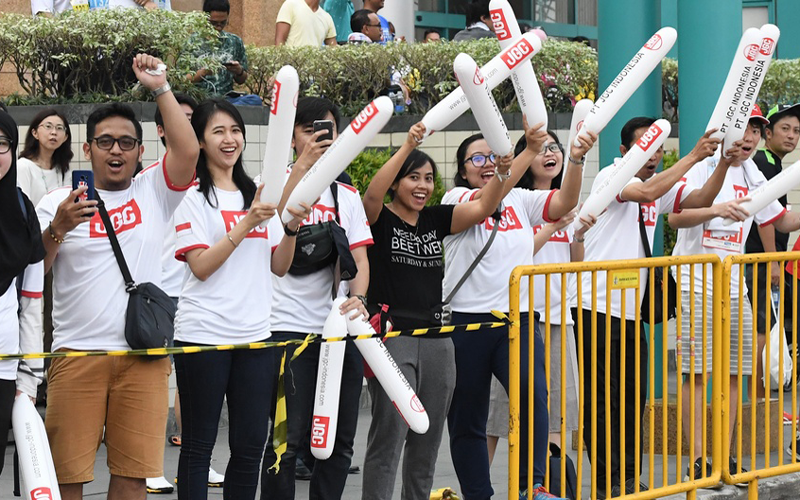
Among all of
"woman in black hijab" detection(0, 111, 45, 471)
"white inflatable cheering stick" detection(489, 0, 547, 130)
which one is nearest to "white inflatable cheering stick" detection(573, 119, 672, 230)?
"white inflatable cheering stick" detection(489, 0, 547, 130)

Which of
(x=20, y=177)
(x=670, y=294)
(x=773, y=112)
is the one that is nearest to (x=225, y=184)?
(x=670, y=294)

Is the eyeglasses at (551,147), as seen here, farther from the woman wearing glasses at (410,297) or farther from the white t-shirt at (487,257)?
the woman wearing glasses at (410,297)

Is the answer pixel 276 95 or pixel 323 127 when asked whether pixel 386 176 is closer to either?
pixel 323 127

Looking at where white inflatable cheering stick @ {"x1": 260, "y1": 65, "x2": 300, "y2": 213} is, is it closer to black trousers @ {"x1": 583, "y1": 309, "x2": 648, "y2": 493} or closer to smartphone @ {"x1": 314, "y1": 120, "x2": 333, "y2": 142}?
smartphone @ {"x1": 314, "y1": 120, "x2": 333, "y2": 142}

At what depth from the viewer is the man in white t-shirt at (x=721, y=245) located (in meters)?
6.92

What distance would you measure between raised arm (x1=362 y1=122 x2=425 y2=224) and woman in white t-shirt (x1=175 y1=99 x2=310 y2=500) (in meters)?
0.61

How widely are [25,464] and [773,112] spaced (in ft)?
19.0

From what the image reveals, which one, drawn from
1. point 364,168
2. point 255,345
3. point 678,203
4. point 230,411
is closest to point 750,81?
point 678,203

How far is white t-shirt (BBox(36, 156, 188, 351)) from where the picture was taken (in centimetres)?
529

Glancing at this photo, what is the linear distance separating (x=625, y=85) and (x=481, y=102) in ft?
3.66

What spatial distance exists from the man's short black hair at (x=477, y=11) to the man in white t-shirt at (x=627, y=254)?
6822 mm

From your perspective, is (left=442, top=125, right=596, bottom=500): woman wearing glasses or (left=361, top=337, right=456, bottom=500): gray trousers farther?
(left=442, top=125, right=596, bottom=500): woman wearing glasses

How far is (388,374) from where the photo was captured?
567 cm

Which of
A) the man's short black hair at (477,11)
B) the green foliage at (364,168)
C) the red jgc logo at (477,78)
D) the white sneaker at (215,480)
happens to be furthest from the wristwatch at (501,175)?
the man's short black hair at (477,11)
